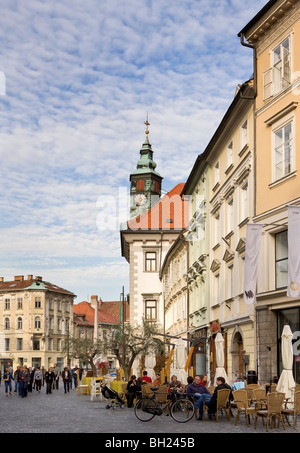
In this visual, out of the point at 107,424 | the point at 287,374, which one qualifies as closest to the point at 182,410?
the point at 107,424

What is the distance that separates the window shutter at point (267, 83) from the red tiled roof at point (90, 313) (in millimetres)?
116261

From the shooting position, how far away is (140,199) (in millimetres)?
88938

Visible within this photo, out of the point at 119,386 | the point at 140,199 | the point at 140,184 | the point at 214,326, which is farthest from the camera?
the point at 140,184

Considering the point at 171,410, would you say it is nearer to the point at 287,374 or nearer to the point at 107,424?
the point at 107,424

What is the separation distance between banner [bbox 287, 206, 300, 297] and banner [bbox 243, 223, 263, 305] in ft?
8.83

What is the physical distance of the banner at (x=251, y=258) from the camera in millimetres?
23698

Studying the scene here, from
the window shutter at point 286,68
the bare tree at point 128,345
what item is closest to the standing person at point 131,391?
the window shutter at point 286,68

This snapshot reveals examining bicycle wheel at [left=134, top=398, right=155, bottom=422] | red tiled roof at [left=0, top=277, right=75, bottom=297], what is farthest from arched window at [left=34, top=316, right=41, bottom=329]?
bicycle wheel at [left=134, top=398, right=155, bottom=422]

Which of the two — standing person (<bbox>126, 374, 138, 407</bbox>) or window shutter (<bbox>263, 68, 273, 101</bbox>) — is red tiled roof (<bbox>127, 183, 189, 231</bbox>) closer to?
standing person (<bbox>126, 374, 138, 407</bbox>)

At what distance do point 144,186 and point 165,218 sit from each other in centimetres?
2071

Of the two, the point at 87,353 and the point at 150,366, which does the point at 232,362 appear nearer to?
the point at 87,353

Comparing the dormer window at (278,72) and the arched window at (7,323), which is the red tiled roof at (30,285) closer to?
the arched window at (7,323)

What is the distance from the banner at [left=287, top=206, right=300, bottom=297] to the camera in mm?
20828

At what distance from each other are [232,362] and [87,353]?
79.6 ft
